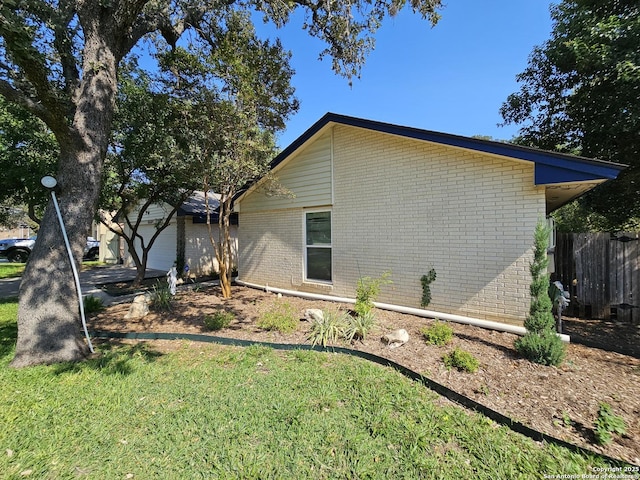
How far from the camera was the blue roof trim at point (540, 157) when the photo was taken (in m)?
4.06

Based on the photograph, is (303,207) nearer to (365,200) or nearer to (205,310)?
(365,200)

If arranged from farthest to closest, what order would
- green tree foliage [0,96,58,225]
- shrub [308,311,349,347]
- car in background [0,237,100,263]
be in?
car in background [0,237,100,263]
green tree foliage [0,96,58,225]
shrub [308,311,349,347]

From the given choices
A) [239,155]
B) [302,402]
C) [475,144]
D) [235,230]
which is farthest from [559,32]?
[235,230]

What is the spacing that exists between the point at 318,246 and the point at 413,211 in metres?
2.95

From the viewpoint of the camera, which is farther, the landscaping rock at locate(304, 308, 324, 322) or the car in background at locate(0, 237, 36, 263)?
the car in background at locate(0, 237, 36, 263)

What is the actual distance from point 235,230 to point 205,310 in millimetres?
7613

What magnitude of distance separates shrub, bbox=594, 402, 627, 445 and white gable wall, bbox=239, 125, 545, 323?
2.42 metres

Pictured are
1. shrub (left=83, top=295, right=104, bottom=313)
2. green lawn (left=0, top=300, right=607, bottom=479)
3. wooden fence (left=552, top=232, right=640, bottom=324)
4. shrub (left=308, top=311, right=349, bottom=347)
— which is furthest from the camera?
shrub (left=83, top=295, right=104, bottom=313)

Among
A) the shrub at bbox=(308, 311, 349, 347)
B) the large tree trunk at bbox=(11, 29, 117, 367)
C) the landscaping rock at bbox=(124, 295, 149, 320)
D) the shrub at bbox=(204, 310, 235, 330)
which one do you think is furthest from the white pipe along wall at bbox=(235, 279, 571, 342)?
the large tree trunk at bbox=(11, 29, 117, 367)

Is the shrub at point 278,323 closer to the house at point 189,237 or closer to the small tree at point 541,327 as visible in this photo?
the small tree at point 541,327

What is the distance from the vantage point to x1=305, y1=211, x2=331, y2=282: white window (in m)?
7.88

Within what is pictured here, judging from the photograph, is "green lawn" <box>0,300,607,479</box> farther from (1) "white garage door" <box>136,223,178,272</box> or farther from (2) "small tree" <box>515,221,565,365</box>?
(1) "white garage door" <box>136,223,178,272</box>

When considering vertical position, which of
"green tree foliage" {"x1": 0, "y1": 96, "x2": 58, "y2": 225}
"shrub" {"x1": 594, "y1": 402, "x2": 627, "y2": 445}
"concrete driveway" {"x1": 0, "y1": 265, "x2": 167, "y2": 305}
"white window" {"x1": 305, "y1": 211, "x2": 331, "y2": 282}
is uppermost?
"green tree foliage" {"x1": 0, "y1": 96, "x2": 58, "y2": 225}

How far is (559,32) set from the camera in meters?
7.27
